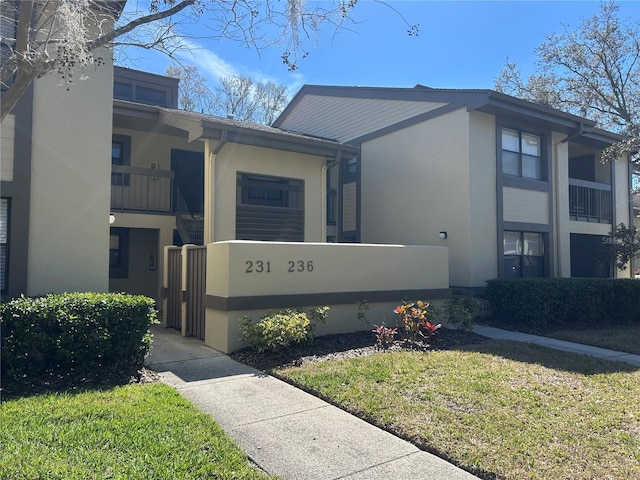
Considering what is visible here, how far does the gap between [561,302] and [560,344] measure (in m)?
2.40

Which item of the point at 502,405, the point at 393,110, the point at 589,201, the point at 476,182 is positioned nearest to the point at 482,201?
the point at 476,182

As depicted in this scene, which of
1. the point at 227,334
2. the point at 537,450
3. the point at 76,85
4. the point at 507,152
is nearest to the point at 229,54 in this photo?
the point at 76,85

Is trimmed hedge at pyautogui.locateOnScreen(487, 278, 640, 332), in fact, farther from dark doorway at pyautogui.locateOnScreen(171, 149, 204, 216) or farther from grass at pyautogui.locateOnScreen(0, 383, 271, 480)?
grass at pyautogui.locateOnScreen(0, 383, 271, 480)

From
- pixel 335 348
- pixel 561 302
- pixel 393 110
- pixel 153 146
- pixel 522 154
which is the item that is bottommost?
pixel 335 348

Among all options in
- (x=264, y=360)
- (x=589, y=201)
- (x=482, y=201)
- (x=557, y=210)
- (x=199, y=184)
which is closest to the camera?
(x=264, y=360)

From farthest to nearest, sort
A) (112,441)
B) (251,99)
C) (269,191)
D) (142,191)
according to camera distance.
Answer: (251,99) < (269,191) < (142,191) < (112,441)

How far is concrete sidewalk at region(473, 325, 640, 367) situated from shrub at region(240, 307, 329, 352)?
14.9ft

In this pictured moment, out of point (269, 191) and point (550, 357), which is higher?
point (269, 191)

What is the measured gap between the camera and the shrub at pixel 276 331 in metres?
7.24

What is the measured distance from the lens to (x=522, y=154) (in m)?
13.7

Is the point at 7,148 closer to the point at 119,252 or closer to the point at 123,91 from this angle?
the point at 119,252

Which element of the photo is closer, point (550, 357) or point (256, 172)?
point (550, 357)

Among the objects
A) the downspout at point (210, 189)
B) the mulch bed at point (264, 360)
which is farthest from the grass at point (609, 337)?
the downspout at point (210, 189)

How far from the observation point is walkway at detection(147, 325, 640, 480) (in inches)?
146
